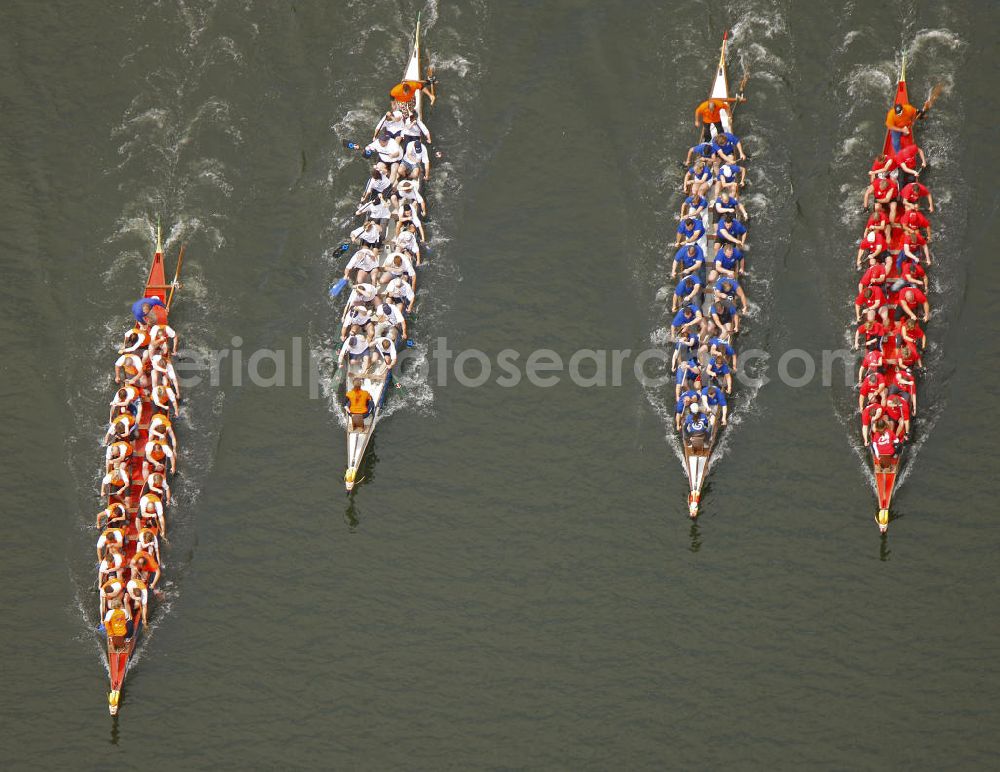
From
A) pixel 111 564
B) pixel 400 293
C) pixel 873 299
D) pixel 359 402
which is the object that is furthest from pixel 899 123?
pixel 111 564

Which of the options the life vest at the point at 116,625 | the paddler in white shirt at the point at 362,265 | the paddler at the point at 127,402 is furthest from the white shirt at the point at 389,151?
the life vest at the point at 116,625

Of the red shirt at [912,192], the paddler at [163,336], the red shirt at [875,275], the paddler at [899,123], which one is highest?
the paddler at [899,123]

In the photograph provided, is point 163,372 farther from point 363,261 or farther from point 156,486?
point 363,261

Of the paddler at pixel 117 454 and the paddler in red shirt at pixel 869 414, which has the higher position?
the paddler in red shirt at pixel 869 414

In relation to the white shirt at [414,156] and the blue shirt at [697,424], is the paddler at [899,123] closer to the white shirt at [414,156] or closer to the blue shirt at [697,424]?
the blue shirt at [697,424]

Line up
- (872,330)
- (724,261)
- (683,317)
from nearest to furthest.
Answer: (872,330) → (683,317) → (724,261)

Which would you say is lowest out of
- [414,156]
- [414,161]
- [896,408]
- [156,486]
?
[156,486]
